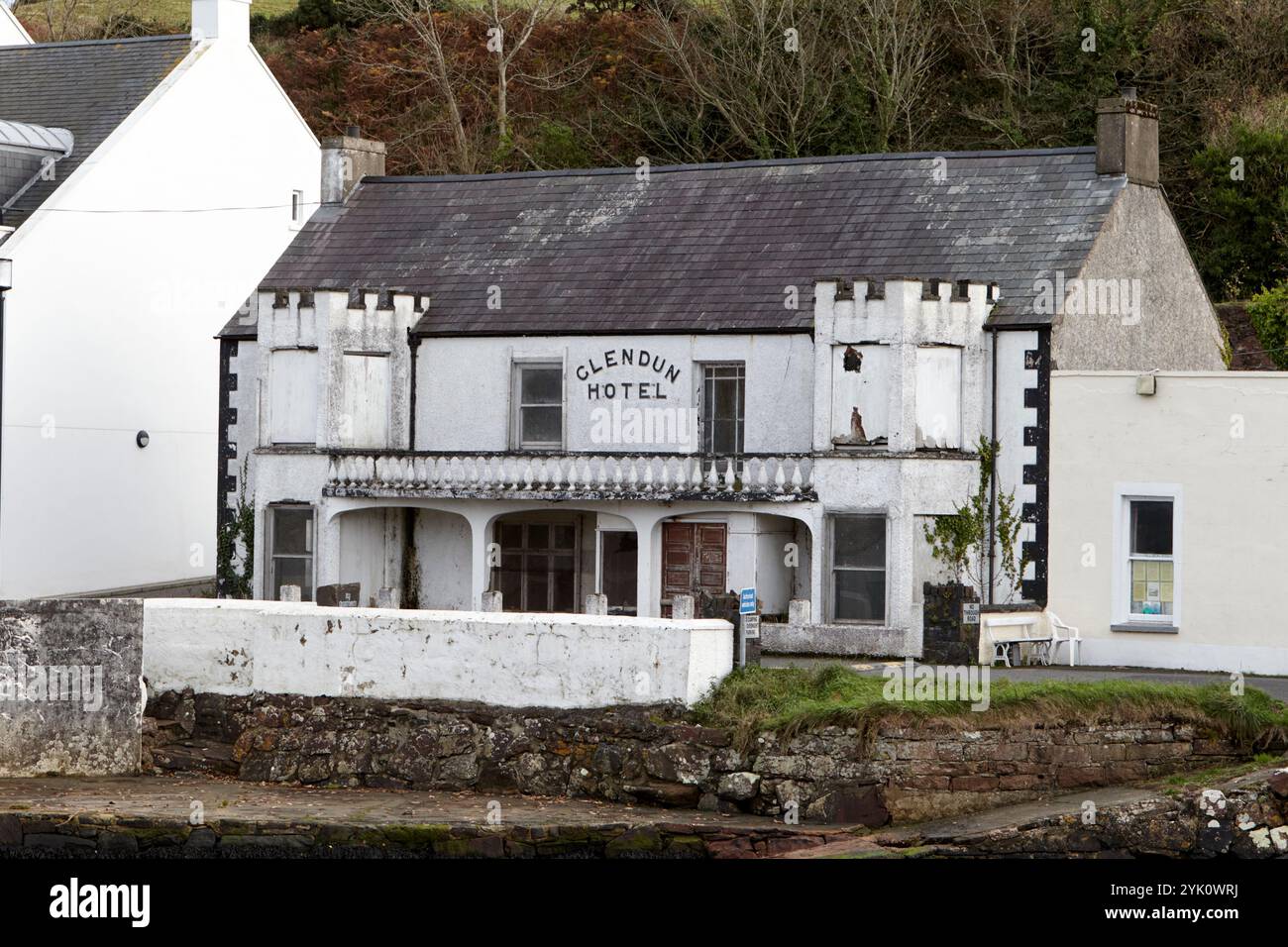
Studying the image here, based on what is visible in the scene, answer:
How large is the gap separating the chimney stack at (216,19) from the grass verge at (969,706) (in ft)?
75.9

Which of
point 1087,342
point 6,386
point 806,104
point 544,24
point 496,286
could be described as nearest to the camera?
point 1087,342

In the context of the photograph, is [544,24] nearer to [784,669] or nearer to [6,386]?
[6,386]

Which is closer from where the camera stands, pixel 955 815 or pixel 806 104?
pixel 955 815

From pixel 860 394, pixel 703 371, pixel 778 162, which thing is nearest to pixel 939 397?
pixel 860 394

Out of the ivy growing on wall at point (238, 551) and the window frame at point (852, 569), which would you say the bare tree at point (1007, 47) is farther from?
the ivy growing on wall at point (238, 551)

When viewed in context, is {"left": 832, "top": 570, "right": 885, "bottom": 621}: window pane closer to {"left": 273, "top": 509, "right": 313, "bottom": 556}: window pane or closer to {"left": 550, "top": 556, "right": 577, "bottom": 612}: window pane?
{"left": 550, "top": 556, "right": 577, "bottom": 612}: window pane

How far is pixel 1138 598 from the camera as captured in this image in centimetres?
2691

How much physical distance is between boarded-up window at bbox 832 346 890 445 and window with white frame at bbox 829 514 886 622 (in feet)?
3.77

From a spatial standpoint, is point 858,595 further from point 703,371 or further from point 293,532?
point 293,532

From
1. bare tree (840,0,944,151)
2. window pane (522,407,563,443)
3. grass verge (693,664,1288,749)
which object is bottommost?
grass verge (693,664,1288,749)

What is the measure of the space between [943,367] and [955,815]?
10.9 m

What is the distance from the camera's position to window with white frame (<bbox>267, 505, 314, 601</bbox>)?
3128cm

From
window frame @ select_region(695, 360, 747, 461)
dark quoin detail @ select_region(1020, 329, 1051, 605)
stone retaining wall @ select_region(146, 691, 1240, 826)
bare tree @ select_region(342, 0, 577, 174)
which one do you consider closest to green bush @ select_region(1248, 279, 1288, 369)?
dark quoin detail @ select_region(1020, 329, 1051, 605)
